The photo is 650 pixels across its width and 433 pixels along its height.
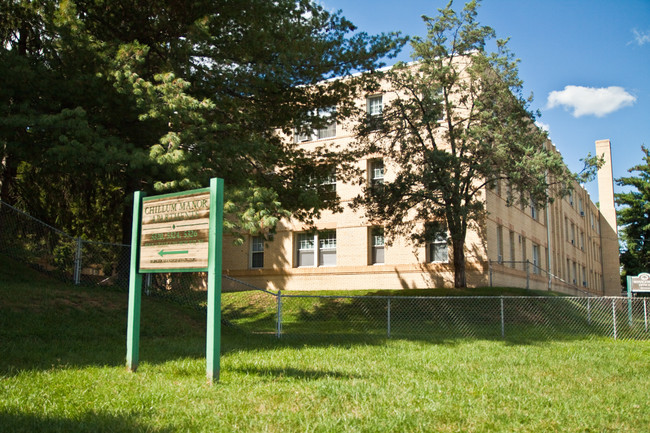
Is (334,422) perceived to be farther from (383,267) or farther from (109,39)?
(383,267)

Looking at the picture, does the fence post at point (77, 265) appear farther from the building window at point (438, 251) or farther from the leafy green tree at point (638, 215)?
the leafy green tree at point (638, 215)

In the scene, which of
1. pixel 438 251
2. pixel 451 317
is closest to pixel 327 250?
pixel 438 251

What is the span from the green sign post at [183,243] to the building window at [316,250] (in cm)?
1983

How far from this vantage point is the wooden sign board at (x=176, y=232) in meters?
6.56

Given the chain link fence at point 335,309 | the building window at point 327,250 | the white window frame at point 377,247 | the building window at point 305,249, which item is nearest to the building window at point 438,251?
the white window frame at point 377,247

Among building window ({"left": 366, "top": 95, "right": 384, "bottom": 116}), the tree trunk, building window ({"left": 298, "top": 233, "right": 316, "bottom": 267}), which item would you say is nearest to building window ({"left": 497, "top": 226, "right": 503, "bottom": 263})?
the tree trunk

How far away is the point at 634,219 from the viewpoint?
135ft

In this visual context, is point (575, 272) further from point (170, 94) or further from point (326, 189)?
point (170, 94)

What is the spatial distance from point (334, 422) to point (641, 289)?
15.2 metres

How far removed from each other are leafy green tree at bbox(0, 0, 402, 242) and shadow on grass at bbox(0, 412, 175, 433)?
6.27 metres

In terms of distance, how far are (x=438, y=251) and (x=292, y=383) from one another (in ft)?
63.8

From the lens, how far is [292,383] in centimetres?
636

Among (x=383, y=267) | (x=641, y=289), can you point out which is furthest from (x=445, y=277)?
(x=641, y=289)

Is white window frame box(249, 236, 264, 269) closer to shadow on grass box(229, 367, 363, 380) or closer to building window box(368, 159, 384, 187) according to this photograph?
building window box(368, 159, 384, 187)
